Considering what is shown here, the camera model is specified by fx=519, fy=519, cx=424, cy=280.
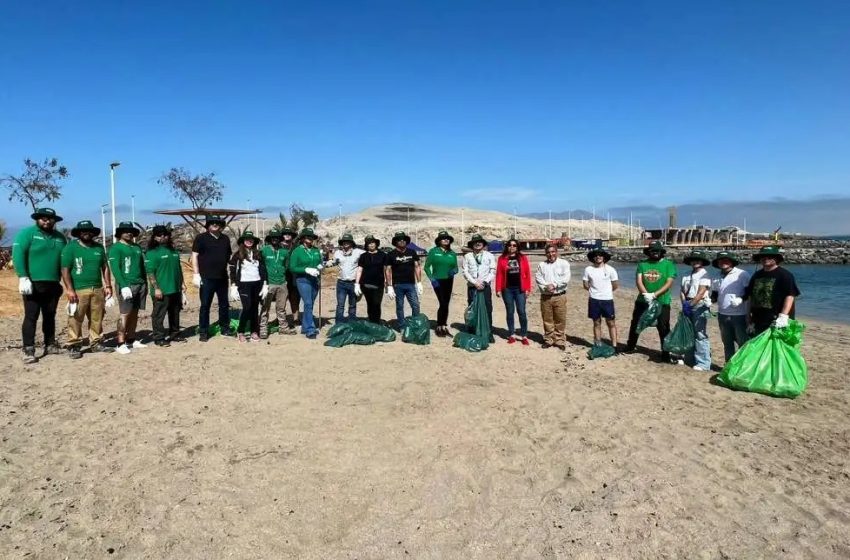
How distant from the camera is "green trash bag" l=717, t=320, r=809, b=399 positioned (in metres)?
5.65

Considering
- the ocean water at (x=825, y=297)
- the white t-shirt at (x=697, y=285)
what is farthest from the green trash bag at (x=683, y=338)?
the ocean water at (x=825, y=297)

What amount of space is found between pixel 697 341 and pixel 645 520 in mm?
4137

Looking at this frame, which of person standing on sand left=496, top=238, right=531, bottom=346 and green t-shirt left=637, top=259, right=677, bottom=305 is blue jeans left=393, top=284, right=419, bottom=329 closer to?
person standing on sand left=496, top=238, right=531, bottom=346

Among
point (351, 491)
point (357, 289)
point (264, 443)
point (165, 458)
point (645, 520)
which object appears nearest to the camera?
point (645, 520)

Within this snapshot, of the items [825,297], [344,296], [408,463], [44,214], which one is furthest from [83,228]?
[825,297]

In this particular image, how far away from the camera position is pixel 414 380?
6.20m

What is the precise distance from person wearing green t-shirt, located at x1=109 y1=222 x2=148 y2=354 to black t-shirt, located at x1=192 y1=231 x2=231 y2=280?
0.74m

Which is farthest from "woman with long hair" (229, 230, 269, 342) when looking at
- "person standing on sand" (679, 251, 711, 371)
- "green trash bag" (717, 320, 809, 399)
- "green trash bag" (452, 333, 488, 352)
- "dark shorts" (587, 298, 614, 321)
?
"green trash bag" (717, 320, 809, 399)

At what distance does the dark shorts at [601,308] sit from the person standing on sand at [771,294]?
1.73 meters

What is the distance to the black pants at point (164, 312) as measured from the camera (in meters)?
7.43

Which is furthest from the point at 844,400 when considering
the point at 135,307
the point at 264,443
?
the point at 135,307

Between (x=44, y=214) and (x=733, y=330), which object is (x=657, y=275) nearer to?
(x=733, y=330)

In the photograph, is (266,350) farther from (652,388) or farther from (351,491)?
(652,388)

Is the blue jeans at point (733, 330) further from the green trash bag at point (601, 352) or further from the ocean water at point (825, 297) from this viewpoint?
the ocean water at point (825, 297)
